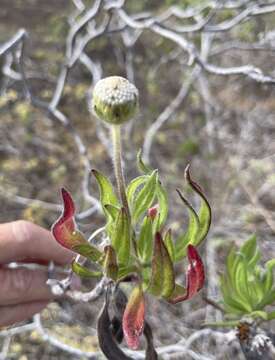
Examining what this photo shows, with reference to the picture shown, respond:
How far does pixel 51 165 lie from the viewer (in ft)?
12.9

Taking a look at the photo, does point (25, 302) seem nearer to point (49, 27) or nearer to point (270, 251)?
point (270, 251)

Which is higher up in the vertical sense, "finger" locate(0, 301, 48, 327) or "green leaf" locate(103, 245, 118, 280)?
"green leaf" locate(103, 245, 118, 280)

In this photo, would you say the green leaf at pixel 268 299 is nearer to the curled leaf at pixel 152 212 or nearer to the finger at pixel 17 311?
the curled leaf at pixel 152 212

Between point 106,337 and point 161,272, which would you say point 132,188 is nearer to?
point 161,272

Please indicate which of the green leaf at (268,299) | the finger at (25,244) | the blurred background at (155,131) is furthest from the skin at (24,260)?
the blurred background at (155,131)

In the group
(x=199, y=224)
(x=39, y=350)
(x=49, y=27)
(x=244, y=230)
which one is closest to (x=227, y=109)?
(x=244, y=230)

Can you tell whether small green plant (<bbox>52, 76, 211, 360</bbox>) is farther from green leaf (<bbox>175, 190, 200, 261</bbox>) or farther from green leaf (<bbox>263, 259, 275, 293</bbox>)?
green leaf (<bbox>263, 259, 275, 293</bbox>)

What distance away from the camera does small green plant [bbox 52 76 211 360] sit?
3.49ft

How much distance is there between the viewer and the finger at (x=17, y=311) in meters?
1.61

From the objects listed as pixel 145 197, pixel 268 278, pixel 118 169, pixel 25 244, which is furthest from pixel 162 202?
pixel 25 244

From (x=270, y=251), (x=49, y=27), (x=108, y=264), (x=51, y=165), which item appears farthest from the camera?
(x=49, y=27)

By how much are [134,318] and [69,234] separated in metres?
0.22

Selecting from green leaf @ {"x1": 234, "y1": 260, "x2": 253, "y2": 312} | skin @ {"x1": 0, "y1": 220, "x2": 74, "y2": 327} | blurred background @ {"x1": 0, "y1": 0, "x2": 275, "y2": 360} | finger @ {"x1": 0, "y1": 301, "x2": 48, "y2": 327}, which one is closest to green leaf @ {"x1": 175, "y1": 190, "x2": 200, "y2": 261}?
green leaf @ {"x1": 234, "y1": 260, "x2": 253, "y2": 312}

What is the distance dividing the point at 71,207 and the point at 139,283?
24 centimetres
